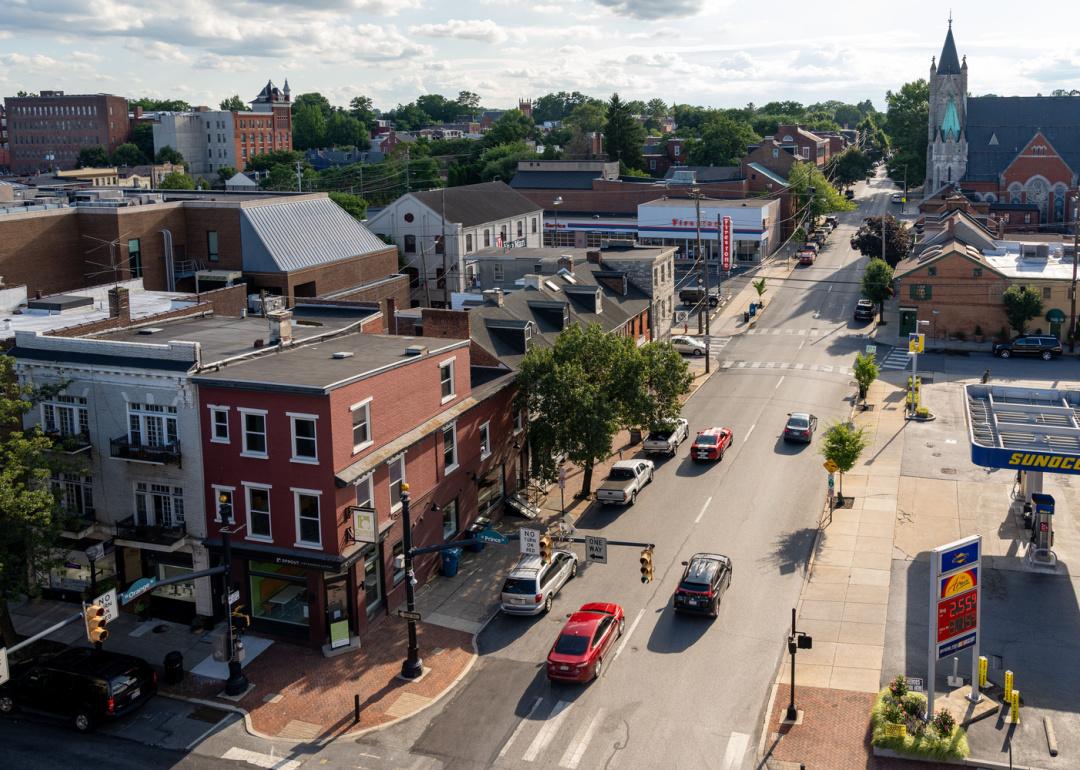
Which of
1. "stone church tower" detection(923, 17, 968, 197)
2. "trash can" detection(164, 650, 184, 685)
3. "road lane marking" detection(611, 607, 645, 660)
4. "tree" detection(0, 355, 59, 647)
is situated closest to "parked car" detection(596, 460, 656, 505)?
"road lane marking" detection(611, 607, 645, 660)

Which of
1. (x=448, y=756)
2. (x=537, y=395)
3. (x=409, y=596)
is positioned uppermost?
(x=537, y=395)

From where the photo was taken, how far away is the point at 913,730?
2786cm

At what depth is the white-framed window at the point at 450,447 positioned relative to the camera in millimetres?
41094

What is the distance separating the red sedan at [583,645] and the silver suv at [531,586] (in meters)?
2.20

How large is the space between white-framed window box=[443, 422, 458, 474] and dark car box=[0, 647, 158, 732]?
13502 millimetres

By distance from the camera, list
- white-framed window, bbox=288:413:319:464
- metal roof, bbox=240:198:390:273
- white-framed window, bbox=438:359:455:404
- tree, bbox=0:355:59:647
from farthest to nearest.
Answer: metal roof, bbox=240:198:390:273
white-framed window, bbox=438:359:455:404
white-framed window, bbox=288:413:319:464
tree, bbox=0:355:59:647

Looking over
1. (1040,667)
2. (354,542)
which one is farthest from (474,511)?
(1040,667)

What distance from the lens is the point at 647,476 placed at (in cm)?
4916

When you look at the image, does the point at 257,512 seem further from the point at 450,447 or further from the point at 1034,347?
the point at 1034,347

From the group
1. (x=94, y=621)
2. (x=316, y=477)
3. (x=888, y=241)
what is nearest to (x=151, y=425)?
(x=316, y=477)

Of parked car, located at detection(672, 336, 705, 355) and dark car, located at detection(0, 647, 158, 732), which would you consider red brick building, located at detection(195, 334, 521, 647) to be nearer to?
dark car, located at detection(0, 647, 158, 732)

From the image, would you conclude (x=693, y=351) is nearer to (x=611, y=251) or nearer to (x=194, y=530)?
(x=611, y=251)

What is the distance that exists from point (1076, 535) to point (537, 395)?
22371mm

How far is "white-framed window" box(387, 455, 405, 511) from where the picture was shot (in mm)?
37219
